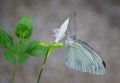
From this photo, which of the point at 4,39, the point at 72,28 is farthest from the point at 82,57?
the point at 72,28

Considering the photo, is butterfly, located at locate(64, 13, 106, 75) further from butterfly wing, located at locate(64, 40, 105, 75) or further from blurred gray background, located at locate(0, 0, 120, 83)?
blurred gray background, located at locate(0, 0, 120, 83)

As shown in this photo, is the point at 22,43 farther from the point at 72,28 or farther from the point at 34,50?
the point at 72,28

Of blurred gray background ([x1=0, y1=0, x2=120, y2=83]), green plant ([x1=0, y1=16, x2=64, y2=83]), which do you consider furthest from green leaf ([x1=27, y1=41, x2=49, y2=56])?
blurred gray background ([x1=0, y1=0, x2=120, y2=83])

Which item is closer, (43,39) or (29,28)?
(29,28)

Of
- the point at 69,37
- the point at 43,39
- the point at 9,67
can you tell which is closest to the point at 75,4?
the point at 43,39

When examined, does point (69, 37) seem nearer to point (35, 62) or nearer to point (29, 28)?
point (29, 28)

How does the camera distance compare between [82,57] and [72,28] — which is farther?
[72,28]

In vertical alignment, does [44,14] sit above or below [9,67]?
above
